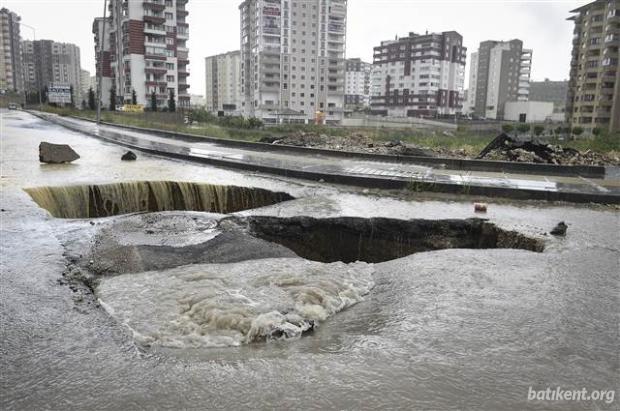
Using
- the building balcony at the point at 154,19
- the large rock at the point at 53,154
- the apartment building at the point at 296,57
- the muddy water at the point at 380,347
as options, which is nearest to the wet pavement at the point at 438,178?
the large rock at the point at 53,154

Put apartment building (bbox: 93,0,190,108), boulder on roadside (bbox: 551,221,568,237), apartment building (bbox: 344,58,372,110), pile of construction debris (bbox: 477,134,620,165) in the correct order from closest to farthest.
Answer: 1. boulder on roadside (bbox: 551,221,568,237)
2. pile of construction debris (bbox: 477,134,620,165)
3. apartment building (bbox: 93,0,190,108)
4. apartment building (bbox: 344,58,372,110)

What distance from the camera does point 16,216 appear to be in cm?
691

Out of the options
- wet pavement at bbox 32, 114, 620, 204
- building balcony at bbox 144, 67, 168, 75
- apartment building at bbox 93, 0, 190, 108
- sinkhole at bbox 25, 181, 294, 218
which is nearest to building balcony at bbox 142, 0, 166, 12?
apartment building at bbox 93, 0, 190, 108

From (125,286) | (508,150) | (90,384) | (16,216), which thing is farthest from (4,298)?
(508,150)

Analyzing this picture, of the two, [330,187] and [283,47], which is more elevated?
[283,47]

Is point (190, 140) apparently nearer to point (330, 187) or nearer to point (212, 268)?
point (330, 187)

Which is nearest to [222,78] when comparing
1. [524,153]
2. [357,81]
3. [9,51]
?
[357,81]

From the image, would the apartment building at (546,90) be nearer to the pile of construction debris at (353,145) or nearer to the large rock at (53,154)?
the pile of construction debris at (353,145)

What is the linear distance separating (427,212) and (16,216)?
6.06 metres

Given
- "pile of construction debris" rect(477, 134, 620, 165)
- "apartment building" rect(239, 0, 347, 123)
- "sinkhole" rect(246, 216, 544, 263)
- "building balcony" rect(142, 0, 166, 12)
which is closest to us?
"sinkhole" rect(246, 216, 544, 263)

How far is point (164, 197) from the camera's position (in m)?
9.76

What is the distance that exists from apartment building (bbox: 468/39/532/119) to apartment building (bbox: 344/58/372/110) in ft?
141

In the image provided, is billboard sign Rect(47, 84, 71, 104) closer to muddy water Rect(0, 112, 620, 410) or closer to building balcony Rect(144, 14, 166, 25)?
building balcony Rect(144, 14, 166, 25)

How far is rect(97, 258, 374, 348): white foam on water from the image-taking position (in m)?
3.77
